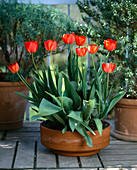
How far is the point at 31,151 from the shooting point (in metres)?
2.62

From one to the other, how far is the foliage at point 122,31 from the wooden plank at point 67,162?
854mm

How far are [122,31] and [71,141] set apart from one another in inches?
55.3

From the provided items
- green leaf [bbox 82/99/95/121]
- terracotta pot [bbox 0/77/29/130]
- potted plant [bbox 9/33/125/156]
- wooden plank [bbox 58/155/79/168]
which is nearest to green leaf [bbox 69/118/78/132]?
potted plant [bbox 9/33/125/156]

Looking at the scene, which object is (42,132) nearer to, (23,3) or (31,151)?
(31,151)

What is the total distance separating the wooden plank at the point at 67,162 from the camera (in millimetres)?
2320

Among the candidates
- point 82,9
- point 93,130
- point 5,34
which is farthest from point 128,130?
point 5,34

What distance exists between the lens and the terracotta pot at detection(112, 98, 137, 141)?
2.86 meters

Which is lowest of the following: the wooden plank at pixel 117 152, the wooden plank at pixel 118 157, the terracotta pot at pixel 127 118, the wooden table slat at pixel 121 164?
the wooden plank at pixel 117 152

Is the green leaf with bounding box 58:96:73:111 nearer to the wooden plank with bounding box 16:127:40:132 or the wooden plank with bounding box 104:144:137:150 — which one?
the wooden plank with bounding box 104:144:137:150

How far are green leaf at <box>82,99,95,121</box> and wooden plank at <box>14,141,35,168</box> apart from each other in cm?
55

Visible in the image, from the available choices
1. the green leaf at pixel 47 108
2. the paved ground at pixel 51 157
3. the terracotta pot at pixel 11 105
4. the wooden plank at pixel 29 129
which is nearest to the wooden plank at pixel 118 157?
the paved ground at pixel 51 157

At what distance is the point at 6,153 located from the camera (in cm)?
256

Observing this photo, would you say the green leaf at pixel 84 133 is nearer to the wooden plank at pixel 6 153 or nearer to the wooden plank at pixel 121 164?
the wooden plank at pixel 121 164

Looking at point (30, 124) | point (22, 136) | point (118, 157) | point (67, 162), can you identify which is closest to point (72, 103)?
point (67, 162)
